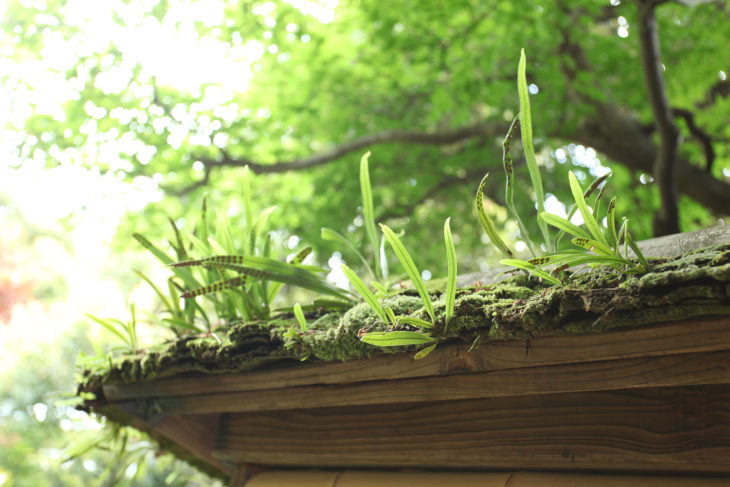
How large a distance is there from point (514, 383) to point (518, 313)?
0.14 m

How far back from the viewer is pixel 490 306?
26.5 inches

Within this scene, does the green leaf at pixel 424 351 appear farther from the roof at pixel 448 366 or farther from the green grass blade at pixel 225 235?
the green grass blade at pixel 225 235

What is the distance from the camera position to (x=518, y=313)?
642 millimetres

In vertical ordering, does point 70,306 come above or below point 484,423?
below

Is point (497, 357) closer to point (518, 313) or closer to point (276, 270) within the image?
point (518, 313)

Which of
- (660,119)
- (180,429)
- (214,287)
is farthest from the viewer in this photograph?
(660,119)

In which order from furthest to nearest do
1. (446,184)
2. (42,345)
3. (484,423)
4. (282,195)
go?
(42,345) < (282,195) < (446,184) < (484,423)

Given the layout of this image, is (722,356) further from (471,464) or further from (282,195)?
(282,195)

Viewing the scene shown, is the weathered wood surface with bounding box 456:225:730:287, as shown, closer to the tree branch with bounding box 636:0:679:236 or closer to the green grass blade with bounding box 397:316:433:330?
the green grass blade with bounding box 397:316:433:330

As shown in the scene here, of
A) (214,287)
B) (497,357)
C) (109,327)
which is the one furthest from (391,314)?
(109,327)

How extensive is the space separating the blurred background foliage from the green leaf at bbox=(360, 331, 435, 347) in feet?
6.92

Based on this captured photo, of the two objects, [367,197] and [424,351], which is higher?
[367,197]

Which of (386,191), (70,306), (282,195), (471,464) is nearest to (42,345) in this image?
(70,306)

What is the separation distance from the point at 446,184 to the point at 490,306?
3601mm
